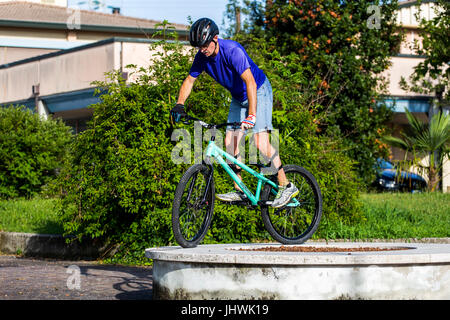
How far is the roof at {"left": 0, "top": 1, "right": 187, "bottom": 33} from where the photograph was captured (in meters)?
29.3

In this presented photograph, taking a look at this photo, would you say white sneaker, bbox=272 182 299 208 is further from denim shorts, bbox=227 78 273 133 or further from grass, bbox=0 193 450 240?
grass, bbox=0 193 450 240

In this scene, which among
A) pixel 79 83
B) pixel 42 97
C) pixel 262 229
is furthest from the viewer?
pixel 42 97

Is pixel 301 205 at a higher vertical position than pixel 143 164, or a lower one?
lower

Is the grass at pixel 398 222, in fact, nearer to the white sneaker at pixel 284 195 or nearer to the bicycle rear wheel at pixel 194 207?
the white sneaker at pixel 284 195

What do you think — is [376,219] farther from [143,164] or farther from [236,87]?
[236,87]

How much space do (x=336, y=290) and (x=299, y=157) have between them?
415 centimetres

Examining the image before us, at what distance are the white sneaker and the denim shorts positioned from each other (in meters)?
0.59

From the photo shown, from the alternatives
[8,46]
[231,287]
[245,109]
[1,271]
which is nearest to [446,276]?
[231,287]

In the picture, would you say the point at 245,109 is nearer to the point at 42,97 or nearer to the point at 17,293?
the point at 17,293

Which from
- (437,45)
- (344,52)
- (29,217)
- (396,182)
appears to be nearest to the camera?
(29,217)

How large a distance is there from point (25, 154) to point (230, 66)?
29.5 ft

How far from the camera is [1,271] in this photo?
7488 mm

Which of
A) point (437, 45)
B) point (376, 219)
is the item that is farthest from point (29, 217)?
point (437, 45)

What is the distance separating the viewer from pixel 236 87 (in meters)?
6.24
